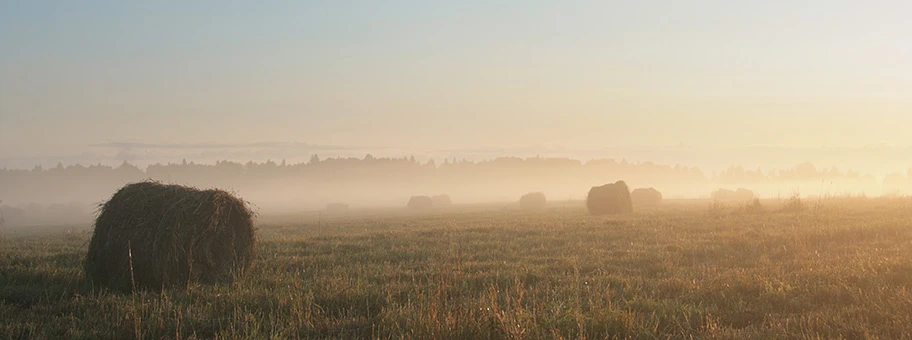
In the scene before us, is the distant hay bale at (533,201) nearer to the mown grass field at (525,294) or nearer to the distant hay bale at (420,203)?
the distant hay bale at (420,203)

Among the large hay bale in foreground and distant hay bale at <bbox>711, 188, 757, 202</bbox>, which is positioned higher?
the large hay bale in foreground

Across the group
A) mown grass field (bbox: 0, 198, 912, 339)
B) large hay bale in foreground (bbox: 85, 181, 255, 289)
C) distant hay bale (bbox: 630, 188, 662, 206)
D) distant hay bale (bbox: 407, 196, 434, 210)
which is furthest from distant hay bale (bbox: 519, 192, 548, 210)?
large hay bale in foreground (bbox: 85, 181, 255, 289)

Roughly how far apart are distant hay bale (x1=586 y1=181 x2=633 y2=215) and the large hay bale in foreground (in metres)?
24.1

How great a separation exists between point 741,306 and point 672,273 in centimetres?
261

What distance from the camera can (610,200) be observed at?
30453 mm

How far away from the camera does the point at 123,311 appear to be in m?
6.40

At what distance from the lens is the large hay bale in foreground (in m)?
8.79

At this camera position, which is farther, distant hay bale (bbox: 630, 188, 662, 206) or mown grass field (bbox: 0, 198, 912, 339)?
distant hay bale (bbox: 630, 188, 662, 206)

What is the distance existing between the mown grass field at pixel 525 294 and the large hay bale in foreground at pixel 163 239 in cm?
46

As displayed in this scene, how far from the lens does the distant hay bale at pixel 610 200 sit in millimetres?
30406

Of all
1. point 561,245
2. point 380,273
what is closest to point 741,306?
point 380,273

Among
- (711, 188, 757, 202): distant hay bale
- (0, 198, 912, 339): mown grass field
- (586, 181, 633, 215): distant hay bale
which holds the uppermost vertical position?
(586, 181, 633, 215): distant hay bale

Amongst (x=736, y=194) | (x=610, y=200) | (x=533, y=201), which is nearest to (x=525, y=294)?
(x=610, y=200)

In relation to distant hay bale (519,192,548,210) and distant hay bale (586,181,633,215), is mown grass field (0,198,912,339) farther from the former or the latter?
distant hay bale (519,192,548,210)
